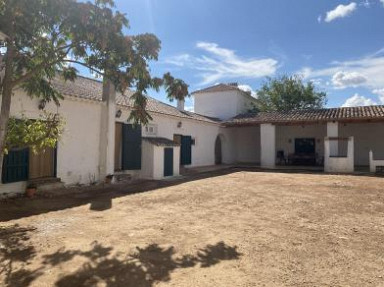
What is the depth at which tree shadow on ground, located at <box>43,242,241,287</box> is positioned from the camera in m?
4.09

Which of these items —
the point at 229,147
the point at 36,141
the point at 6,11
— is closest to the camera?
the point at 6,11

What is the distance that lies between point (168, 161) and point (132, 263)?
11.1 metres

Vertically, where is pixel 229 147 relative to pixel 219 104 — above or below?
below

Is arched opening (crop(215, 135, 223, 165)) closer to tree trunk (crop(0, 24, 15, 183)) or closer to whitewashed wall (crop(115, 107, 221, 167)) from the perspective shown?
whitewashed wall (crop(115, 107, 221, 167))

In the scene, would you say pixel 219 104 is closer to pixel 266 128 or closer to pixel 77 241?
pixel 266 128

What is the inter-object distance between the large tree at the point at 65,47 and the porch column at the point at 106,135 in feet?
16.1

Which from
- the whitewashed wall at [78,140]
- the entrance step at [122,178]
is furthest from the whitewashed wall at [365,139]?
the whitewashed wall at [78,140]

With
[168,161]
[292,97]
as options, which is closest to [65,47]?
[168,161]

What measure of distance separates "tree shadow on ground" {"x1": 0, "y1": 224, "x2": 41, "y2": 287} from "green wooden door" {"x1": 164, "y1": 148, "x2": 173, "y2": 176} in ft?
30.3

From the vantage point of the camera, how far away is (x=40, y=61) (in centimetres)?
701

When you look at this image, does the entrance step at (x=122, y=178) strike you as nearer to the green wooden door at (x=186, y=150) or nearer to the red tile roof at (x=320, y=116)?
the green wooden door at (x=186, y=150)

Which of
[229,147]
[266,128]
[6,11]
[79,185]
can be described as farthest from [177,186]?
[229,147]

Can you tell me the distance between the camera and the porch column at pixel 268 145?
2108 centimetres

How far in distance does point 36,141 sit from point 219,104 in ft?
69.3
